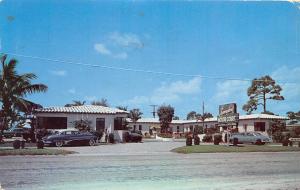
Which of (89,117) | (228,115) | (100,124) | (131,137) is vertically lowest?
(131,137)

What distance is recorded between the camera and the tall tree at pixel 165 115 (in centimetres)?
7281

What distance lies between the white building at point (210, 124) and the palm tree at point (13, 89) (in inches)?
1197

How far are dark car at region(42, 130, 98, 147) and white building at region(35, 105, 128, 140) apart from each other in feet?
23.6

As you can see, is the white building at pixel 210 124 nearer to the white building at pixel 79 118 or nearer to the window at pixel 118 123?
the window at pixel 118 123

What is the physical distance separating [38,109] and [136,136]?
9.91 metres

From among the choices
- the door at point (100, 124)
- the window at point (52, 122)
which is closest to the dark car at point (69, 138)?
the window at point (52, 122)

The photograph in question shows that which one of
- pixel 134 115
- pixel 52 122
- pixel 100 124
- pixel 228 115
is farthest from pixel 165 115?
pixel 228 115

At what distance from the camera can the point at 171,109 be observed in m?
73.2

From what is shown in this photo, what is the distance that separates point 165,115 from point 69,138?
44.5 m

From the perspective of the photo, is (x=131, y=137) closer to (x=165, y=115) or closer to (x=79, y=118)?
(x=79, y=118)

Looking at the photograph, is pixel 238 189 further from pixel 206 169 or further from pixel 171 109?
pixel 171 109

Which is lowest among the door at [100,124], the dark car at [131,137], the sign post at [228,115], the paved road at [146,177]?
the paved road at [146,177]

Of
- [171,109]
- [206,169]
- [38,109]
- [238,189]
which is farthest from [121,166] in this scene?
[171,109]

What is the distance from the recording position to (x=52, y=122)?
36.7 metres
